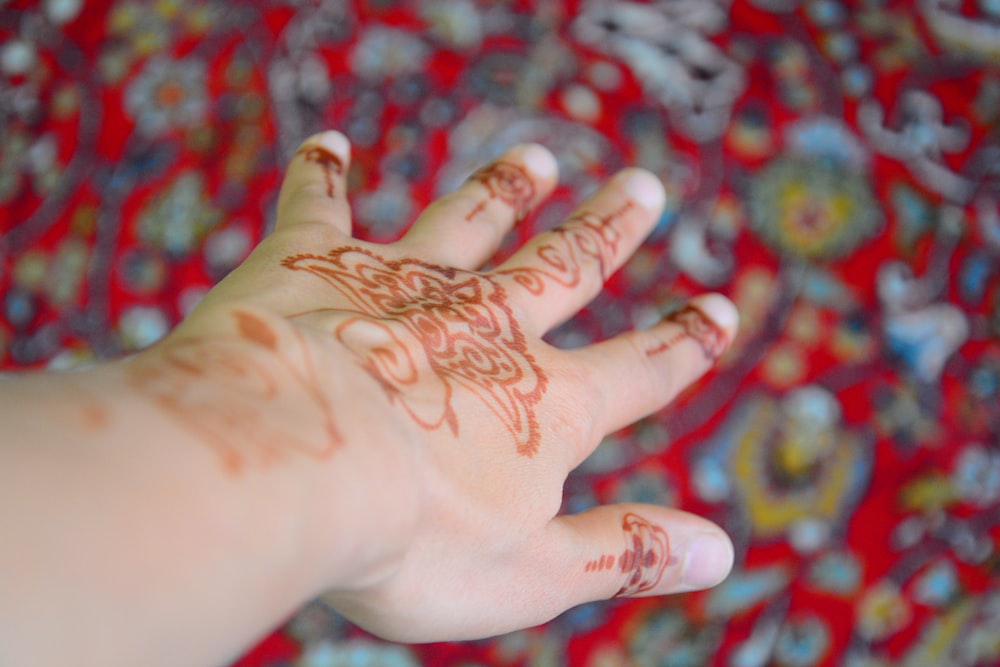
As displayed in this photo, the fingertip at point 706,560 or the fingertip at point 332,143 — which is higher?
the fingertip at point 332,143

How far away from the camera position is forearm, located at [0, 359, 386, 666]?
0.37 m

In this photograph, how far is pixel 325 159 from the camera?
911 millimetres

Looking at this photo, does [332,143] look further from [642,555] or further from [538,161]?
[642,555]

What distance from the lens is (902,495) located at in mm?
843

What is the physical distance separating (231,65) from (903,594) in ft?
3.40

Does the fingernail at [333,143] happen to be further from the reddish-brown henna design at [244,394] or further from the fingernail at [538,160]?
the reddish-brown henna design at [244,394]

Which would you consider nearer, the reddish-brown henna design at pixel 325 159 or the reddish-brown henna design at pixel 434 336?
the reddish-brown henna design at pixel 434 336

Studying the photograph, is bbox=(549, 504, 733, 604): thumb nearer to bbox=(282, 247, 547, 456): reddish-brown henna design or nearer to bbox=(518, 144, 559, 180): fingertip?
bbox=(282, 247, 547, 456): reddish-brown henna design

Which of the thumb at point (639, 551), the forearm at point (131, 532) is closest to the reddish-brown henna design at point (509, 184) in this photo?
the thumb at point (639, 551)

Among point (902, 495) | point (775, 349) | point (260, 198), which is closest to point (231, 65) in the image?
point (260, 198)

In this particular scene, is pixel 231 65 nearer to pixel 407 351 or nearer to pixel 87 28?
pixel 87 28

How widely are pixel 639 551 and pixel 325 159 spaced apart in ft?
1.82

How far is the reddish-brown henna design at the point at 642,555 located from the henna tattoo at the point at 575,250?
0.27 meters

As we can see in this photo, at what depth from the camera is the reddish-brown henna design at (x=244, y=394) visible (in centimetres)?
46
